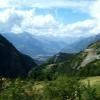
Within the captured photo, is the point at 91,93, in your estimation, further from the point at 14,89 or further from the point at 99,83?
the point at 99,83

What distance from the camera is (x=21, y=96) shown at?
126m

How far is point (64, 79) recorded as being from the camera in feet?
435

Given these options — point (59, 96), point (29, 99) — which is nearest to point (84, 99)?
point (59, 96)

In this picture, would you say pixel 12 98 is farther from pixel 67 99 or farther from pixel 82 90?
pixel 82 90

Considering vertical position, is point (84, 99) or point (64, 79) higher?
point (64, 79)

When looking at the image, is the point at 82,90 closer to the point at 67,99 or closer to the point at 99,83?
the point at 67,99

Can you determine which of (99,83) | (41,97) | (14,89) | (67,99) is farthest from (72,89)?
(99,83)

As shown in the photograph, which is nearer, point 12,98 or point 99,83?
point 12,98

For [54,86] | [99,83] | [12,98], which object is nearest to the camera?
[12,98]

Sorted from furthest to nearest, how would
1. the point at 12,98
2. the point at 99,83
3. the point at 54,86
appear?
1. the point at 99,83
2. the point at 54,86
3. the point at 12,98

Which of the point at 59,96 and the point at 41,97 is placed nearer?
the point at 59,96

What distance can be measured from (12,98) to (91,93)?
30.4m

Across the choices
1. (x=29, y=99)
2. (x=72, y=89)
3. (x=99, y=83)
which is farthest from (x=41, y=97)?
(x=99, y=83)

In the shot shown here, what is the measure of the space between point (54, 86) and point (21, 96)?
539 inches
